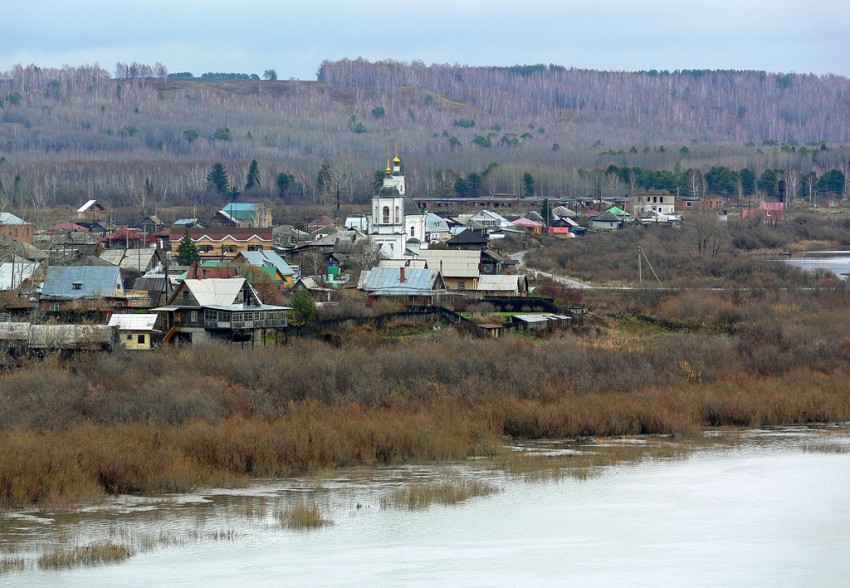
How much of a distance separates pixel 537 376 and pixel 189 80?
107m

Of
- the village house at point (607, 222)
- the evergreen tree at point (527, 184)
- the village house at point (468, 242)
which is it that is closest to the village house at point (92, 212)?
the village house at point (607, 222)

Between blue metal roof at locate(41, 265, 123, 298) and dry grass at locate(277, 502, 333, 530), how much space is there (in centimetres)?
1166

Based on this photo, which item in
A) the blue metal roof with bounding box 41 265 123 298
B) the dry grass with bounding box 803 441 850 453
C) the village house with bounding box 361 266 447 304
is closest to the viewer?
the dry grass with bounding box 803 441 850 453

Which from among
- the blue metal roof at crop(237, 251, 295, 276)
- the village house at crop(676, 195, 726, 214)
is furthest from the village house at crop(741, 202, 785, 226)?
the blue metal roof at crop(237, 251, 295, 276)

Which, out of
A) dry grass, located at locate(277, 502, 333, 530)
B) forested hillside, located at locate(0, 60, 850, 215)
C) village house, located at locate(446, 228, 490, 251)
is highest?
forested hillside, located at locate(0, 60, 850, 215)

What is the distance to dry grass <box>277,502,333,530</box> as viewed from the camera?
12767 mm

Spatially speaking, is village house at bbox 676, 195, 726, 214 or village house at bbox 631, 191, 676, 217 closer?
village house at bbox 631, 191, 676, 217

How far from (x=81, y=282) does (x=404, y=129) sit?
8105 cm

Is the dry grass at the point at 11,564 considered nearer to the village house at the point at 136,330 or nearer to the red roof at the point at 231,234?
the village house at the point at 136,330

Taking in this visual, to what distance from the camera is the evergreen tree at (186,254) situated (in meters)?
31.4

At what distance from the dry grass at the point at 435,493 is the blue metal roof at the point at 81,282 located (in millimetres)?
11313

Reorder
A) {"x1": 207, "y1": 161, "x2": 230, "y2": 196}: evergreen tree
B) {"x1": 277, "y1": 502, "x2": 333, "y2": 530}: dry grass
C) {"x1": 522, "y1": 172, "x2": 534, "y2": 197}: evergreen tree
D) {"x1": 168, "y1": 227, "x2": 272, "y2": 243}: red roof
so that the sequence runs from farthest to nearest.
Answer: {"x1": 522, "y1": 172, "x2": 534, "y2": 197}: evergreen tree, {"x1": 207, "y1": 161, "x2": 230, "y2": 196}: evergreen tree, {"x1": 168, "y1": 227, "x2": 272, "y2": 243}: red roof, {"x1": 277, "y1": 502, "x2": 333, "y2": 530}: dry grass

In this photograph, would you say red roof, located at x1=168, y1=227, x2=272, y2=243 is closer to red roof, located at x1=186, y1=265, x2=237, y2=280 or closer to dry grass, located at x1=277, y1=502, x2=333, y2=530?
red roof, located at x1=186, y1=265, x2=237, y2=280

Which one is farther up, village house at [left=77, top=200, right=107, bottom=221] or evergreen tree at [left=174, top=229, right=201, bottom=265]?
village house at [left=77, top=200, right=107, bottom=221]
